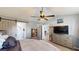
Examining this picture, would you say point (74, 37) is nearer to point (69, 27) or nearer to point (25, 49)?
point (69, 27)

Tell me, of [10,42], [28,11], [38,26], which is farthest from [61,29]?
[10,42]

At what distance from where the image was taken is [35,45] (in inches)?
47.5

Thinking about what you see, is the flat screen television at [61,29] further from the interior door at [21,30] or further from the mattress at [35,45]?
the interior door at [21,30]

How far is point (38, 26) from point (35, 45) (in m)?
0.25

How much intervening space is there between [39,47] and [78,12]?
64 centimetres

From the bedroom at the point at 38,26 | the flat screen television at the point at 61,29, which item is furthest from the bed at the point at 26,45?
the flat screen television at the point at 61,29

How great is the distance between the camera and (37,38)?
1237 mm

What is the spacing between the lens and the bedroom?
3.75ft

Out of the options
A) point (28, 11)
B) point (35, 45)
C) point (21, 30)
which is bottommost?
point (35, 45)

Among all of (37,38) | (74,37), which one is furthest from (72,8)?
(37,38)

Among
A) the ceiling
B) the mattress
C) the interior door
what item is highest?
the ceiling

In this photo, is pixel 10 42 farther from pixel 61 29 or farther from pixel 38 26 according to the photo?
pixel 61 29

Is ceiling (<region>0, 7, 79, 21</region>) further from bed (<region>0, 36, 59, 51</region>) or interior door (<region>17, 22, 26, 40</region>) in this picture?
bed (<region>0, 36, 59, 51</region>)

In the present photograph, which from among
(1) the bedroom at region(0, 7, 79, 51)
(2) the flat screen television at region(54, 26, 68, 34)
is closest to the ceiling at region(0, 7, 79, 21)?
(1) the bedroom at region(0, 7, 79, 51)
